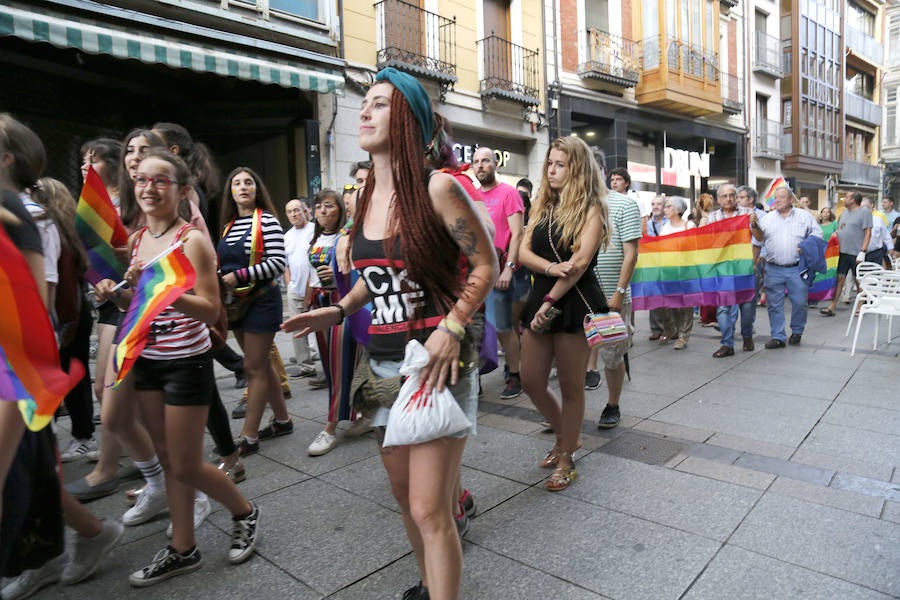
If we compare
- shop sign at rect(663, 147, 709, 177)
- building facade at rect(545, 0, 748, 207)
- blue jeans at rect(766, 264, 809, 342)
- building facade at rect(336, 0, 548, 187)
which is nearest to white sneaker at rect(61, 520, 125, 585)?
blue jeans at rect(766, 264, 809, 342)

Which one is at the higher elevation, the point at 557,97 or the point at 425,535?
the point at 557,97

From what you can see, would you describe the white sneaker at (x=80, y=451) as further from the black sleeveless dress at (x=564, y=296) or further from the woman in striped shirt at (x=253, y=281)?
the black sleeveless dress at (x=564, y=296)

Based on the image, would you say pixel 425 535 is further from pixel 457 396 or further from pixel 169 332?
pixel 169 332

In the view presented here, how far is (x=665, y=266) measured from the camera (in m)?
7.69

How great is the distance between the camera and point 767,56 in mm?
23125

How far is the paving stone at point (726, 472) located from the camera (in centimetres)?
320

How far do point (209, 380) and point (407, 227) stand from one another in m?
1.28

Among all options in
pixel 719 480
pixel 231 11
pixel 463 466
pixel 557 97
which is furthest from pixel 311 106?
pixel 719 480

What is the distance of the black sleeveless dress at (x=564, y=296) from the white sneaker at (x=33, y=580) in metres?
2.43

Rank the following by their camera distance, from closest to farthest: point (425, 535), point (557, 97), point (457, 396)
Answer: point (425, 535) < point (457, 396) < point (557, 97)

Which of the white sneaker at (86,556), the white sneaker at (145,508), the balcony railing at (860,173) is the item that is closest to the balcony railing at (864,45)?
the balcony railing at (860,173)

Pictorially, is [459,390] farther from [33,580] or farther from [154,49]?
[154,49]

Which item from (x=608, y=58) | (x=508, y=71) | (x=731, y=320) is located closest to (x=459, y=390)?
(x=731, y=320)

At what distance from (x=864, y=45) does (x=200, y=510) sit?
126 feet
